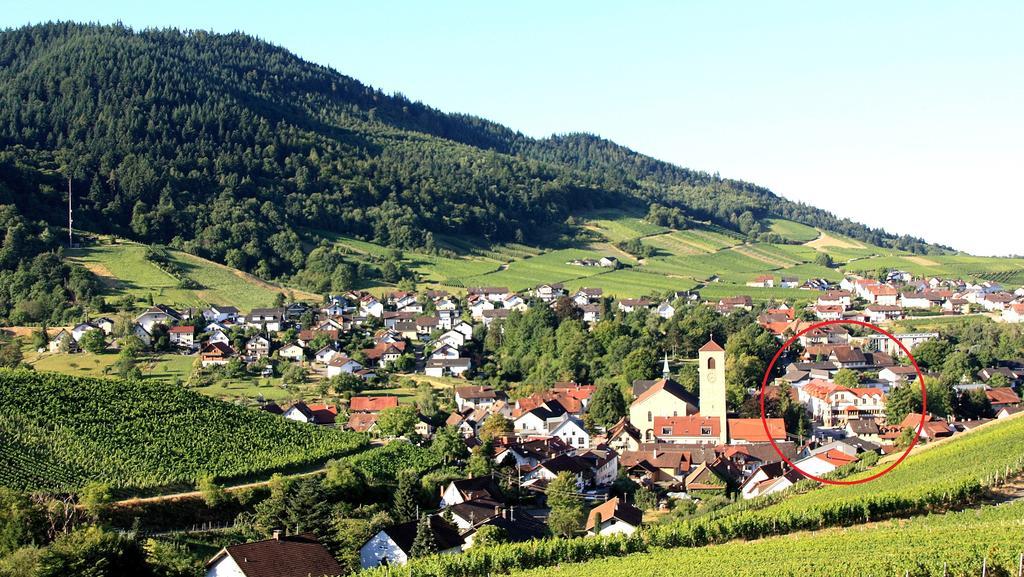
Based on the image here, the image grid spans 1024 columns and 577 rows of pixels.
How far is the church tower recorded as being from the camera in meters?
42.4

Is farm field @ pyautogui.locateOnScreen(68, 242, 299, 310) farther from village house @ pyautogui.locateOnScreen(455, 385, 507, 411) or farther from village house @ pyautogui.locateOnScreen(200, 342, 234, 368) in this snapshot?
village house @ pyautogui.locateOnScreen(455, 385, 507, 411)

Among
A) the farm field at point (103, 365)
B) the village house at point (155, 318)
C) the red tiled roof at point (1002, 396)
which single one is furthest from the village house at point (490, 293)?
the red tiled roof at point (1002, 396)

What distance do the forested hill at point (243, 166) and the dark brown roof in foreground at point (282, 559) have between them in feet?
169

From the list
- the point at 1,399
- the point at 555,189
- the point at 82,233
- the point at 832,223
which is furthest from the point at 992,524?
→ the point at 832,223

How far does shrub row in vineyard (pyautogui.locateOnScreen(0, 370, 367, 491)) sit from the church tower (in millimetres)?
13350

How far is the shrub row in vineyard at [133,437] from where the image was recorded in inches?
1218

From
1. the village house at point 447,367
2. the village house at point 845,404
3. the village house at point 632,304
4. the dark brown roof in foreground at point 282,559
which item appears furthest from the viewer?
the village house at point 632,304

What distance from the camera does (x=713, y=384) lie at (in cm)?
4259

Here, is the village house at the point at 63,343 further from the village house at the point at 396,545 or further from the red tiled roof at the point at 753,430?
the village house at the point at 396,545

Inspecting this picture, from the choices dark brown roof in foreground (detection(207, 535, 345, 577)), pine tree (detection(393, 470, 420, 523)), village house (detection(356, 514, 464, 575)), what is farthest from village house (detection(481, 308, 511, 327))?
dark brown roof in foreground (detection(207, 535, 345, 577))

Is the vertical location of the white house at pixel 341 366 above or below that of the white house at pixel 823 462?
below

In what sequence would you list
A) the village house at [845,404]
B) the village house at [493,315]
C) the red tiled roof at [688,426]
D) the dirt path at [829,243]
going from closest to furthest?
the red tiled roof at [688,426] → the village house at [845,404] → the village house at [493,315] → the dirt path at [829,243]

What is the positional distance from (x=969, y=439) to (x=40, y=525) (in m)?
25.2

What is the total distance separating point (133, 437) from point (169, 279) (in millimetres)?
35109
